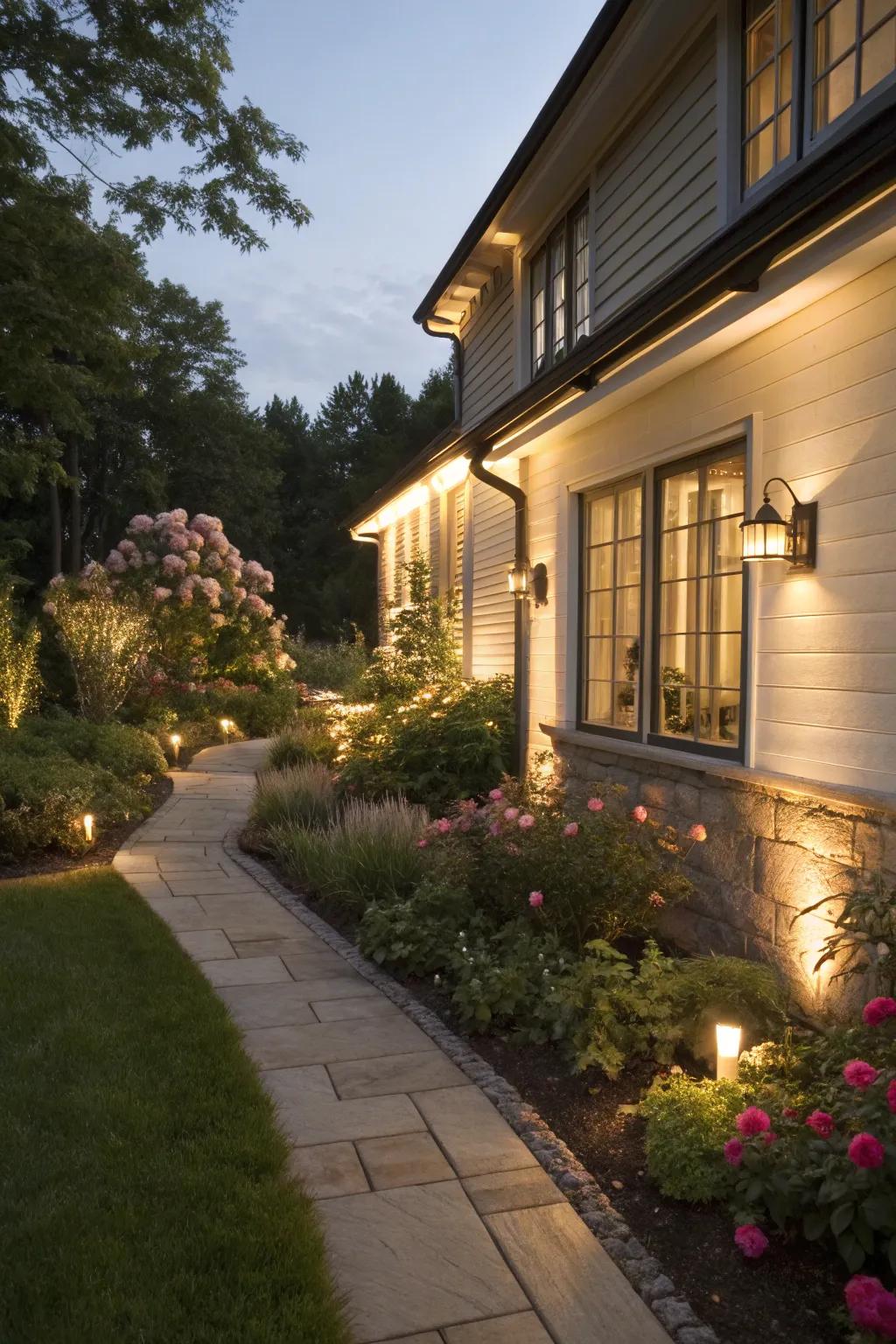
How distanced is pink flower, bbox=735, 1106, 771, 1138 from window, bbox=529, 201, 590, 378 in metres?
5.97

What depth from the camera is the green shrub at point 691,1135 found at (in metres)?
2.70

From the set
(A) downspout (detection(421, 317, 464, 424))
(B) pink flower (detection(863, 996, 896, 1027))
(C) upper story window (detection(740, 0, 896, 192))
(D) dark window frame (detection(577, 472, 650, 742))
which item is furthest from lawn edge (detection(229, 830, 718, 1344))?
(A) downspout (detection(421, 317, 464, 424))

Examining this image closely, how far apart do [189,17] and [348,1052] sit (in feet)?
26.1

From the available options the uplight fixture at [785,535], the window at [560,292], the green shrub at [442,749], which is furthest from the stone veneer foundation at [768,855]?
the window at [560,292]

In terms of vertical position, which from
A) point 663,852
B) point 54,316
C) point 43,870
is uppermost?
point 54,316

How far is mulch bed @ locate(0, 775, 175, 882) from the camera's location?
22.0 feet

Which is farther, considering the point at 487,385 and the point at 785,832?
the point at 487,385

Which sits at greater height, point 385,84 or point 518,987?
point 385,84

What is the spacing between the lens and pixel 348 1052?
12.6 feet

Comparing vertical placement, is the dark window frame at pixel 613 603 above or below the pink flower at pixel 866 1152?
above

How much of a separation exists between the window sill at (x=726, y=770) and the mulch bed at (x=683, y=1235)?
3.85 ft

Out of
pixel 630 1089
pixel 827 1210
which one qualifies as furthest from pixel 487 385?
pixel 827 1210

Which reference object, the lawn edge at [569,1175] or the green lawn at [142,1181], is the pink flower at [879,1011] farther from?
the green lawn at [142,1181]

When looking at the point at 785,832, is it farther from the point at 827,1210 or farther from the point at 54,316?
the point at 54,316
